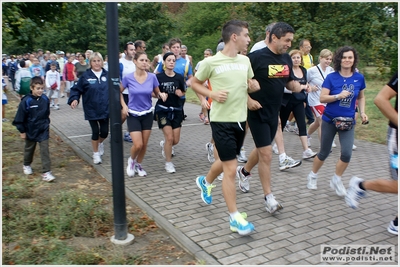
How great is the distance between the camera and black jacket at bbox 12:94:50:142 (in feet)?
20.1

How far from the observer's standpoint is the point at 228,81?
4.27 metres

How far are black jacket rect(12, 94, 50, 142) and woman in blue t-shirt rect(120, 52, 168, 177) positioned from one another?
123cm

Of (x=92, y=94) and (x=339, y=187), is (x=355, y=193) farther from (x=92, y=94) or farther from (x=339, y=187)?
(x=92, y=94)

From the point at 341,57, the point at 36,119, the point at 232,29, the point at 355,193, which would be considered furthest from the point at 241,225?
the point at 36,119

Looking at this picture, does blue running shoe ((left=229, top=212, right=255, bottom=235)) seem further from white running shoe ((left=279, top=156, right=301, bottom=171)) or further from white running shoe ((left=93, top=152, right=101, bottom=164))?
white running shoe ((left=93, top=152, right=101, bottom=164))

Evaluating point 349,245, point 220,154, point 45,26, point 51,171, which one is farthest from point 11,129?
point 349,245

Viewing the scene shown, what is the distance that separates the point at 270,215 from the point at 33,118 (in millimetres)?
3746

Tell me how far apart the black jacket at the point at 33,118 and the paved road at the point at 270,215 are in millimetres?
1141

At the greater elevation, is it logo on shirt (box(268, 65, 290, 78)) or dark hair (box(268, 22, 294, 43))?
dark hair (box(268, 22, 294, 43))

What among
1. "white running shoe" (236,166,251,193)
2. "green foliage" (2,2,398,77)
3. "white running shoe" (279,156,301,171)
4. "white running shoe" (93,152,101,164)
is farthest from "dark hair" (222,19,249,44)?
"green foliage" (2,2,398,77)

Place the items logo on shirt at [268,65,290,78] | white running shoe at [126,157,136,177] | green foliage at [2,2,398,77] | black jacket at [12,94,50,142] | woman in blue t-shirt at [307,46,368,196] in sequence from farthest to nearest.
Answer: green foliage at [2,2,398,77]
white running shoe at [126,157,136,177]
black jacket at [12,94,50,142]
woman in blue t-shirt at [307,46,368,196]
logo on shirt at [268,65,290,78]

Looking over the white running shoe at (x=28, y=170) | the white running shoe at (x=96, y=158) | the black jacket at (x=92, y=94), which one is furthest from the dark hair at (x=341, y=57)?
the white running shoe at (x=28, y=170)

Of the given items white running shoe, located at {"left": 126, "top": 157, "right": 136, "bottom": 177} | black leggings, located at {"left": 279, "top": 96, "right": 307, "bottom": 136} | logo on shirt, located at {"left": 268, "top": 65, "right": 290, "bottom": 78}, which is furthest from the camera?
black leggings, located at {"left": 279, "top": 96, "right": 307, "bottom": 136}

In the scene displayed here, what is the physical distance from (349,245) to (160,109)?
3.56m
